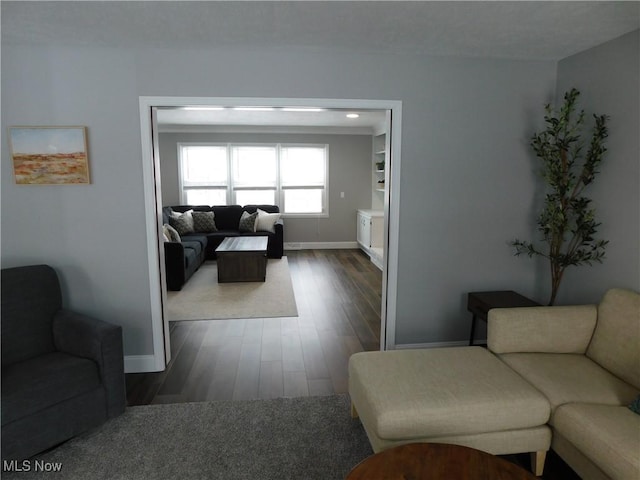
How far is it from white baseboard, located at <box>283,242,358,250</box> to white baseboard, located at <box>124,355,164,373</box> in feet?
16.6

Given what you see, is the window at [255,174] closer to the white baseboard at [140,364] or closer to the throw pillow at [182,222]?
the throw pillow at [182,222]

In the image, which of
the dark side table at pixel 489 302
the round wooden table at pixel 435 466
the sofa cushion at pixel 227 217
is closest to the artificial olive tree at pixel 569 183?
the dark side table at pixel 489 302

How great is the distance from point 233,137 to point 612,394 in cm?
700

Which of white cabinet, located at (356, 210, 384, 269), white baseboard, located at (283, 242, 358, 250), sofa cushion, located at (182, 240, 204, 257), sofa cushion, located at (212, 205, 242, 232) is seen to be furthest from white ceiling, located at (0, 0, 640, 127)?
white baseboard, located at (283, 242, 358, 250)

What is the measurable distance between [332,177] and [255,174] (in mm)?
1463

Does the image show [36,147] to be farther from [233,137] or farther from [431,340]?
[233,137]

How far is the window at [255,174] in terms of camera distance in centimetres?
784

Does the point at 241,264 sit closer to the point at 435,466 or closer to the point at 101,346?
the point at 101,346

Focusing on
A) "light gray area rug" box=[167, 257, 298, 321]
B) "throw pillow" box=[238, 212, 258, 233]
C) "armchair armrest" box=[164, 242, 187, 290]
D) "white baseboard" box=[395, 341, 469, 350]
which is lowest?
"light gray area rug" box=[167, 257, 298, 321]

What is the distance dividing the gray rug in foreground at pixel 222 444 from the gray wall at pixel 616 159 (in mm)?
1893

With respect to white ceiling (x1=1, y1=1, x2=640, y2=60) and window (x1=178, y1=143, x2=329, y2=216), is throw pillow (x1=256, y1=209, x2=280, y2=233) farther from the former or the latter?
white ceiling (x1=1, y1=1, x2=640, y2=60)

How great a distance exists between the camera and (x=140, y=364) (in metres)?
3.16

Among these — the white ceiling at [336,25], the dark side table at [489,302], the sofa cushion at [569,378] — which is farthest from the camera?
the dark side table at [489,302]

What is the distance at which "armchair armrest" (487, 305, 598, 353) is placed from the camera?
2.48 meters
